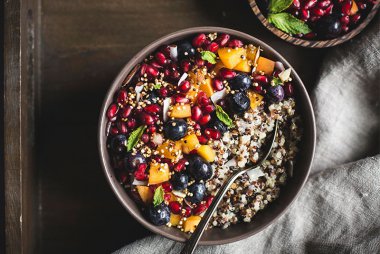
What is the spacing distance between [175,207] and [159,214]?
0.07m

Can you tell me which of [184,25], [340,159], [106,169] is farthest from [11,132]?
[340,159]

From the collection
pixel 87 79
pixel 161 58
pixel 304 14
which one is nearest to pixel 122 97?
pixel 161 58

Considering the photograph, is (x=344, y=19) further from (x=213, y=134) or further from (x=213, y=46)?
(x=213, y=134)

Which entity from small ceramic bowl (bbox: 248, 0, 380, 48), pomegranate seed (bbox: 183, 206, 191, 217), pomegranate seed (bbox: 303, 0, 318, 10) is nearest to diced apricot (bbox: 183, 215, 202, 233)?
pomegranate seed (bbox: 183, 206, 191, 217)

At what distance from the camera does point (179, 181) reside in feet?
→ 4.73

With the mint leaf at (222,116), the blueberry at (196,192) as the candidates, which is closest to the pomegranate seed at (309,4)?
the mint leaf at (222,116)

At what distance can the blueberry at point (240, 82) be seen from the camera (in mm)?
1459

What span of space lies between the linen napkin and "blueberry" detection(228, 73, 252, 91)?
313 millimetres

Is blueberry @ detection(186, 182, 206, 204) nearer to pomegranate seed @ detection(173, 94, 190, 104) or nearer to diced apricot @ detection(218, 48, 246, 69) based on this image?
pomegranate seed @ detection(173, 94, 190, 104)

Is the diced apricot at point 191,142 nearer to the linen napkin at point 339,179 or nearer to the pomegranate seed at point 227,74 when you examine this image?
the pomegranate seed at point 227,74

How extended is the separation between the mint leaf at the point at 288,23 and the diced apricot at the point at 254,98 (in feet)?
0.78

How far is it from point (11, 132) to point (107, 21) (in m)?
0.48

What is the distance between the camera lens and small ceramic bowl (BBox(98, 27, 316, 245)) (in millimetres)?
1439

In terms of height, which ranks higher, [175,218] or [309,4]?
[309,4]
